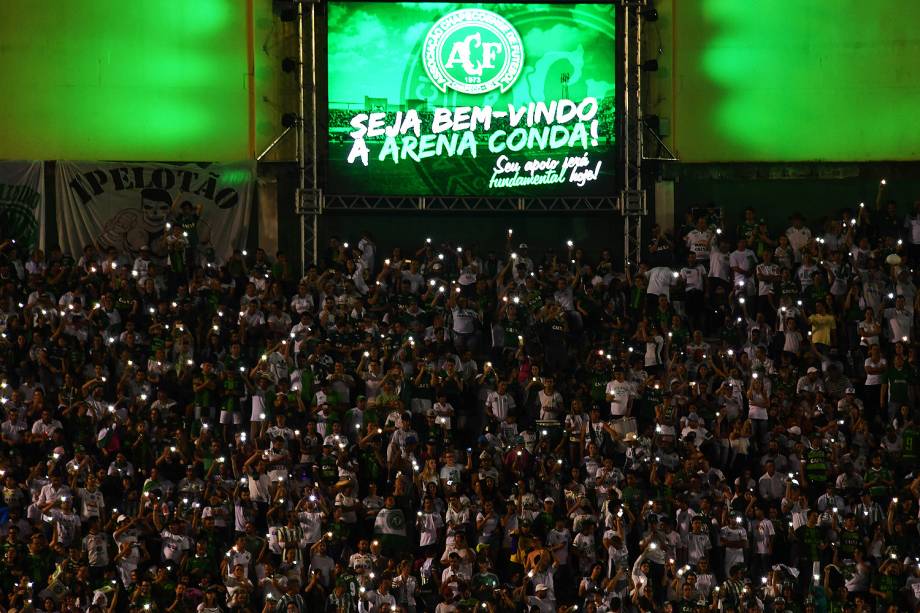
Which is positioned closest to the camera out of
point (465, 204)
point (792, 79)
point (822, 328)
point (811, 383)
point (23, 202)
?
point (811, 383)

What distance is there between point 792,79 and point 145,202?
1095cm

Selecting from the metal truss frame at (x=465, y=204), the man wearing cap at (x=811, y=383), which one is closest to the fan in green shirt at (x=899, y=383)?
the man wearing cap at (x=811, y=383)

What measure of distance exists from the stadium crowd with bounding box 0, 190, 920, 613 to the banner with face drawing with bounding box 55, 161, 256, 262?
1.00 m

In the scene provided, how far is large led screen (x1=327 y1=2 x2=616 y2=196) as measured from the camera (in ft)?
106

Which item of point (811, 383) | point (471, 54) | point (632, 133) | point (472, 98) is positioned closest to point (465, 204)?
point (472, 98)

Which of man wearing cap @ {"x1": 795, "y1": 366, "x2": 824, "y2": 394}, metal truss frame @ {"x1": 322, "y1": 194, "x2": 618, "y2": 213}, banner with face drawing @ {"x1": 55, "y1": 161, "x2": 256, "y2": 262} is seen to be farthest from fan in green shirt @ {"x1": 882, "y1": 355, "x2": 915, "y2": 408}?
banner with face drawing @ {"x1": 55, "y1": 161, "x2": 256, "y2": 262}

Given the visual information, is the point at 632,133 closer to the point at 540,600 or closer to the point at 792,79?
the point at 792,79

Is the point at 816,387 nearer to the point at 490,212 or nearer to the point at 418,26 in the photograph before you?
the point at 490,212

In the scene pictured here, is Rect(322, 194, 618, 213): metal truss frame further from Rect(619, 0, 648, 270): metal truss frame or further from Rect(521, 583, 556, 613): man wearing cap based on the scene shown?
Rect(521, 583, 556, 613): man wearing cap

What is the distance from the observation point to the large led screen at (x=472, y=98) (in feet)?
106

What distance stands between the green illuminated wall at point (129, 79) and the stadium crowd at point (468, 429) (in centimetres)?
257

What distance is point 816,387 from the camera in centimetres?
2798

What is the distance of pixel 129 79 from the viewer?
110 ft

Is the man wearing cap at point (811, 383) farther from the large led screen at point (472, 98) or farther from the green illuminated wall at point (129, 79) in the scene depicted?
the green illuminated wall at point (129, 79)
